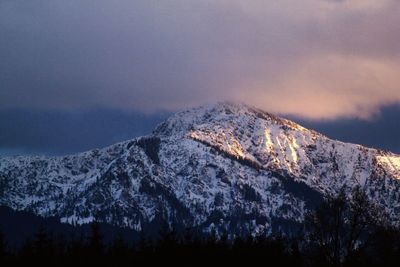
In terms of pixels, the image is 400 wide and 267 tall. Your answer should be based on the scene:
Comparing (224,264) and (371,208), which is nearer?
(371,208)

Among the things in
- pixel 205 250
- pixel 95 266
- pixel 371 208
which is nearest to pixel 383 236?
pixel 371 208

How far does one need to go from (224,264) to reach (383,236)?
149ft

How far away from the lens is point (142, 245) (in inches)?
5059

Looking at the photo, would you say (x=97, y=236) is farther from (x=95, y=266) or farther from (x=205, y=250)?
(x=205, y=250)

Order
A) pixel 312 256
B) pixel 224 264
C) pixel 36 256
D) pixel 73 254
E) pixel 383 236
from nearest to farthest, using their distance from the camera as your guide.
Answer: pixel 383 236 < pixel 312 256 < pixel 36 256 < pixel 73 254 < pixel 224 264

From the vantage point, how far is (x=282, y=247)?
442ft

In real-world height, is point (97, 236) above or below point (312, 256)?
above

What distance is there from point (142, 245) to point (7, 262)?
32.1 m

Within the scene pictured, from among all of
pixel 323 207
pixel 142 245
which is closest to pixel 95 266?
pixel 142 245

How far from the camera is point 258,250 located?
429 ft

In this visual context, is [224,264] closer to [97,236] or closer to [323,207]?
[97,236]

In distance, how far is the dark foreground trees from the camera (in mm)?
83875

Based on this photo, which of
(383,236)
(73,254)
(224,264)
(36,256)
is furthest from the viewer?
(224,264)

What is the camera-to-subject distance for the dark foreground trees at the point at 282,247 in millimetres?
83875
